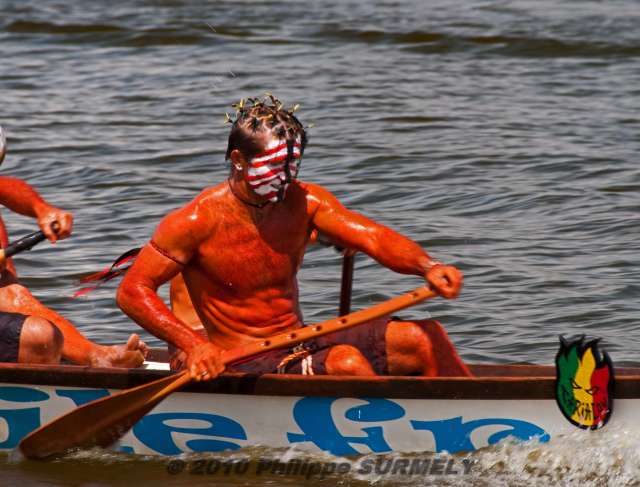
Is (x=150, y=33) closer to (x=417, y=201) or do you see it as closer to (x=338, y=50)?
(x=338, y=50)

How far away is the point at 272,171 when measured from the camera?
21.6ft

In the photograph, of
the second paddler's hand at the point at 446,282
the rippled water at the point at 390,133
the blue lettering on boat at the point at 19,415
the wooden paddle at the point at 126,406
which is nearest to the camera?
the second paddler's hand at the point at 446,282

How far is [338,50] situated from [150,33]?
9.91ft

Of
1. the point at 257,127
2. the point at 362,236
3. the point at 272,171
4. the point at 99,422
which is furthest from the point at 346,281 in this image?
the point at 99,422

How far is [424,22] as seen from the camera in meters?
21.5

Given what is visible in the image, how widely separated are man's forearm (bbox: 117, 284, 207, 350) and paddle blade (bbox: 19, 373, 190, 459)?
6.9 inches

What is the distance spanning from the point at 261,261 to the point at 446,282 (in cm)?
93

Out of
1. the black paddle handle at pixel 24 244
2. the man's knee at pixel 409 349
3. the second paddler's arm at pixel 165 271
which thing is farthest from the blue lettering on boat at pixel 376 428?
the black paddle handle at pixel 24 244

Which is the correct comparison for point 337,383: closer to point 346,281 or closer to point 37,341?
point 346,281

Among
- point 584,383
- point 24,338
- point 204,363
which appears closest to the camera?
point 584,383

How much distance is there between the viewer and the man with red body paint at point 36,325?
7.04m

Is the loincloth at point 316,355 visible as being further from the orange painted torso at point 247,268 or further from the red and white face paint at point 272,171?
the red and white face paint at point 272,171

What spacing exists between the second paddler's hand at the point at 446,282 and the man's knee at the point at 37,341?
197 centimetres

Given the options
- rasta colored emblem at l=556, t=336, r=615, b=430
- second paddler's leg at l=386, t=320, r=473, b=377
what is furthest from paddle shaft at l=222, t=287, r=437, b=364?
rasta colored emblem at l=556, t=336, r=615, b=430
